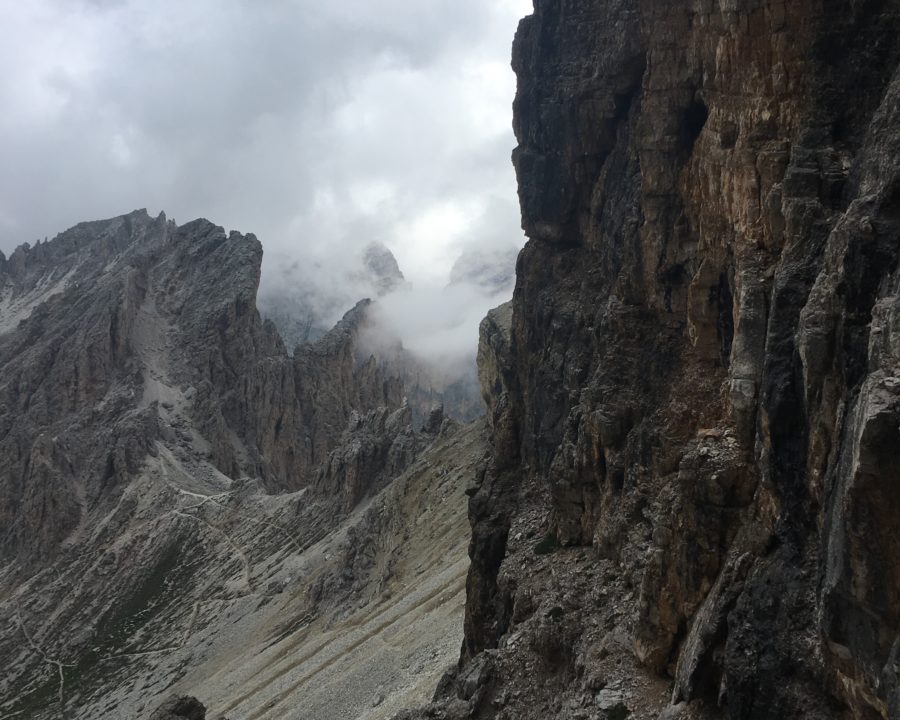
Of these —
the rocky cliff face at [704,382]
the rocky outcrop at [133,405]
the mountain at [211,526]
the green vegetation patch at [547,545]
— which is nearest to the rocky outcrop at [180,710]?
the mountain at [211,526]

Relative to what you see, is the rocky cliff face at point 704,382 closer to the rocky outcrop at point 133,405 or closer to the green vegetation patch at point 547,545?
the green vegetation patch at point 547,545

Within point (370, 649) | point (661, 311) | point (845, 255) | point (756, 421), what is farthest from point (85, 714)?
A: point (845, 255)

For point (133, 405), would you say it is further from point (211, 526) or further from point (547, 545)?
point (547, 545)

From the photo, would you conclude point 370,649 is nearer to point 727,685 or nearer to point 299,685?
point 299,685

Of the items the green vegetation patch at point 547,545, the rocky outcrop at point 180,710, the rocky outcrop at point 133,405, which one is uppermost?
the rocky outcrop at point 133,405

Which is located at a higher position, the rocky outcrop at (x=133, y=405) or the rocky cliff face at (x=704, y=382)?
the rocky outcrop at (x=133, y=405)

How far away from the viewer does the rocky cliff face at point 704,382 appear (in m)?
20.1

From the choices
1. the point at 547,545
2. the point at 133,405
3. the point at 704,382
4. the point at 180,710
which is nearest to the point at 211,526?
the point at 133,405

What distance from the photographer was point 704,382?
34031mm

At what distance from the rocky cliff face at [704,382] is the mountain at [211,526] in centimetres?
1908

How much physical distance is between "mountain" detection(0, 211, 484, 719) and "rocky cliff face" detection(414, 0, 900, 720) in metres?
19.1

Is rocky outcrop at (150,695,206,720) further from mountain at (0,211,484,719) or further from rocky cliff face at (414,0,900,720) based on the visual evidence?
rocky cliff face at (414,0,900,720)

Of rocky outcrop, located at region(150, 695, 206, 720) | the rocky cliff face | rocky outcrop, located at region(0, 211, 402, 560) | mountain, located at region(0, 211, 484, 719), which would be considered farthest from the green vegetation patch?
rocky outcrop, located at region(0, 211, 402, 560)

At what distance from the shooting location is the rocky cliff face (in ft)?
65.9
